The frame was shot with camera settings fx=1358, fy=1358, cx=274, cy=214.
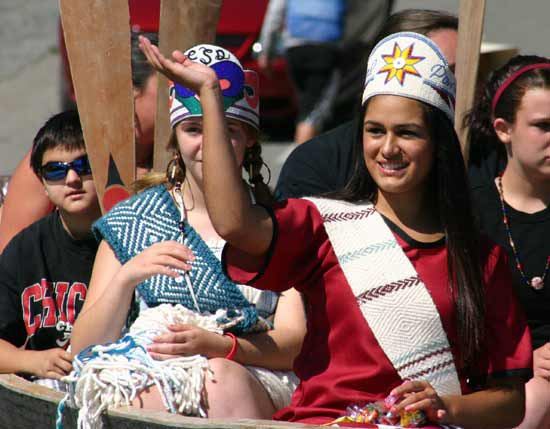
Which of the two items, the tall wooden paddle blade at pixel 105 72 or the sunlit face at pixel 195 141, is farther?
the tall wooden paddle blade at pixel 105 72

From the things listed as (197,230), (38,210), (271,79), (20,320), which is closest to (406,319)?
(197,230)

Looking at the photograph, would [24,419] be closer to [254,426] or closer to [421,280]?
[254,426]

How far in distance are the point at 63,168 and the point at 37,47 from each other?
357 inches

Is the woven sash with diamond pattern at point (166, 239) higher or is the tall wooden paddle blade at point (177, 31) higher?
the tall wooden paddle blade at point (177, 31)

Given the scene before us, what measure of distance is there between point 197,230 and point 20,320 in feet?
2.39

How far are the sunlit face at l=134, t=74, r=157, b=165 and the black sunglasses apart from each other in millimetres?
355

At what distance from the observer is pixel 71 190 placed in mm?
4277

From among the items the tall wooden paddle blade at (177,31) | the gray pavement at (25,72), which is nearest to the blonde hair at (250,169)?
the tall wooden paddle blade at (177,31)

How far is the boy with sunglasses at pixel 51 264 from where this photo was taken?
417 cm

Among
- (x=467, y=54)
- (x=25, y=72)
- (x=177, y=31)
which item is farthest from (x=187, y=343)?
(x=25, y=72)

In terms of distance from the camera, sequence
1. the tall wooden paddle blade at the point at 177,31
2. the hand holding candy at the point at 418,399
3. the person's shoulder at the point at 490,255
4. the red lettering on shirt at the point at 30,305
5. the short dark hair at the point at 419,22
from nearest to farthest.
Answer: the hand holding candy at the point at 418,399 → the person's shoulder at the point at 490,255 → the red lettering on shirt at the point at 30,305 → the tall wooden paddle blade at the point at 177,31 → the short dark hair at the point at 419,22

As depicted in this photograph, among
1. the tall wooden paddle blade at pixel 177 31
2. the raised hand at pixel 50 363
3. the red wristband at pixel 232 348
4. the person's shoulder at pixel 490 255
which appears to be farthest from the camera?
the tall wooden paddle blade at pixel 177 31

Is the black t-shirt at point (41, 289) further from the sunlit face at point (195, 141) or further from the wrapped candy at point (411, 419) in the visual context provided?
the wrapped candy at point (411, 419)

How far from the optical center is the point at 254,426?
3.15 m
